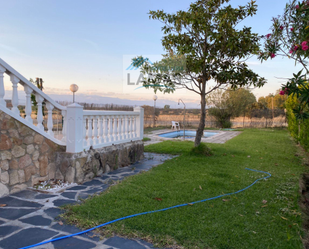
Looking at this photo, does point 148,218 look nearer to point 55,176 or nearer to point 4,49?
point 55,176

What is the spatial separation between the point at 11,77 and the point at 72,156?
5.38 feet

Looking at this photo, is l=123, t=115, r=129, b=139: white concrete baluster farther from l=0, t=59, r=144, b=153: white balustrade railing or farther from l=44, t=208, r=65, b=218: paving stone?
l=44, t=208, r=65, b=218: paving stone

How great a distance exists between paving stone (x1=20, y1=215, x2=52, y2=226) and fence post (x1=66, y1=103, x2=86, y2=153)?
1502 millimetres

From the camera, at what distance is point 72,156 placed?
406cm

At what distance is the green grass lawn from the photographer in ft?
7.48

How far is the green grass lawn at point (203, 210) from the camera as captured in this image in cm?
228

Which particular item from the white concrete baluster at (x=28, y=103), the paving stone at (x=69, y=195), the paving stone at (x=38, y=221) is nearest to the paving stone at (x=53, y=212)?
the paving stone at (x=38, y=221)

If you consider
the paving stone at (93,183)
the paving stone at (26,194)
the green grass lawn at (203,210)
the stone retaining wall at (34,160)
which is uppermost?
the stone retaining wall at (34,160)

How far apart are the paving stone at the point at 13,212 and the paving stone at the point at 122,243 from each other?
4.36ft

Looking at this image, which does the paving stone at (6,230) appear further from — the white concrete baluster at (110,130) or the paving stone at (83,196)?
the white concrete baluster at (110,130)

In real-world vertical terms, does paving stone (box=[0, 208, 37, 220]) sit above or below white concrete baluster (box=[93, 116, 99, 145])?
below

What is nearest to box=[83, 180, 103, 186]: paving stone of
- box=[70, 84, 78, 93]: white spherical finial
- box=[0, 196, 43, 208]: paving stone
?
box=[0, 196, 43, 208]: paving stone

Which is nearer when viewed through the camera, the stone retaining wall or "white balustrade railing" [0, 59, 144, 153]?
the stone retaining wall

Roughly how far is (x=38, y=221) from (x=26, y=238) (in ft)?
1.23
